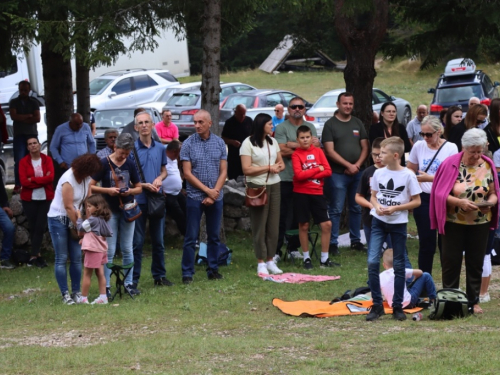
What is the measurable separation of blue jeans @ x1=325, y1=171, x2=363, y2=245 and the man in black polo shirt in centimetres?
580

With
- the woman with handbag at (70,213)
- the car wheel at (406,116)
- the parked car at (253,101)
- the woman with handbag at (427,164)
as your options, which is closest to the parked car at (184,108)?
the parked car at (253,101)

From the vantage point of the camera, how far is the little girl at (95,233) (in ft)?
30.1

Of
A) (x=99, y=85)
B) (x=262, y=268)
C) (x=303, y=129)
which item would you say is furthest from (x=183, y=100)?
(x=262, y=268)

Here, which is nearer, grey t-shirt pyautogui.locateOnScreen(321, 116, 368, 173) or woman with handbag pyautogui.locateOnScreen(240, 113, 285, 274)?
woman with handbag pyautogui.locateOnScreen(240, 113, 285, 274)

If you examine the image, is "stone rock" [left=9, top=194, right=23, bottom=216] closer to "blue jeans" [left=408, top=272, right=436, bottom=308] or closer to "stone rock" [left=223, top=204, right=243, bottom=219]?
"stone rock" [left=223, top=204, right=243, bottom=219]

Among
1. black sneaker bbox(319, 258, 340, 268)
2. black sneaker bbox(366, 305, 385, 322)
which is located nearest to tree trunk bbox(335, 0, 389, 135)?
black sneaker bbox(319, 258, 340, 268)

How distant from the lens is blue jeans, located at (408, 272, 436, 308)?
28.1ft

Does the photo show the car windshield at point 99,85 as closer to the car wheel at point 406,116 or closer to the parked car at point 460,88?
the car wheel at point 406,116

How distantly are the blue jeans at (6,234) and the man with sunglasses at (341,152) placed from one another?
4.51 m

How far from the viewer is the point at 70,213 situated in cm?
923

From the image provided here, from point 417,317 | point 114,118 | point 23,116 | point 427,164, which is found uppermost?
point 23,116

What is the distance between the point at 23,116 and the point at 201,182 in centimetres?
583

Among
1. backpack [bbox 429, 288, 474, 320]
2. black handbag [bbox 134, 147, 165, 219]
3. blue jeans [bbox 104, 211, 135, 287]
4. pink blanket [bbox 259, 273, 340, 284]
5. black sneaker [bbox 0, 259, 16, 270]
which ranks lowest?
black sneaker [bbox 0, 259, 16, 270]

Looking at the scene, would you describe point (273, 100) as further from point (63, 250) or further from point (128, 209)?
point (63, 250)
